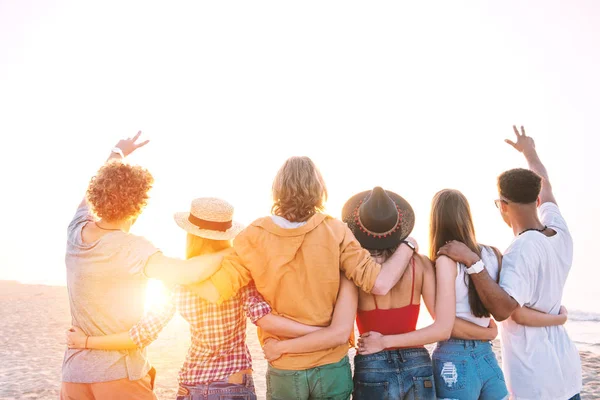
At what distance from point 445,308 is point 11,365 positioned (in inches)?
325

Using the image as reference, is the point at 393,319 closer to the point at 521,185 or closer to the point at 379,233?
the point at 379,233

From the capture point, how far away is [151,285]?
3109mm

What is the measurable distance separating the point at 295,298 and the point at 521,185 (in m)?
1.64

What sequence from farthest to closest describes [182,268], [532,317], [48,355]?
[48,355], [532,317], [182,268]

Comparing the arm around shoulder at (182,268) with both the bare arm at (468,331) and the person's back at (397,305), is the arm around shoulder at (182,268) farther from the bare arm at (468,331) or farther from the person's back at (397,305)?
the bare arm at (468,331)

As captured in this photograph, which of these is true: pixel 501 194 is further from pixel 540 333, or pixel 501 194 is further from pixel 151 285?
pixel 151 285

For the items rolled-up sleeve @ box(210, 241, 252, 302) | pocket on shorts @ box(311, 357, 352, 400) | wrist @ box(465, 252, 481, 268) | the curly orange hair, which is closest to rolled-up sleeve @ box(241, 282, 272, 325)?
rolled-up sleeve @ box(210, 241, 252, 302)

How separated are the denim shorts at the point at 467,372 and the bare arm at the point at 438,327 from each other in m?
0.16

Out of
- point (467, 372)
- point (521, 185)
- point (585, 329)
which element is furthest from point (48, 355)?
point (585, 329)

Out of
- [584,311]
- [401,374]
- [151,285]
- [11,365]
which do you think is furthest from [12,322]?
[584,311]

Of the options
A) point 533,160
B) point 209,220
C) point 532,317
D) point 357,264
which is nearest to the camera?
point 357,264

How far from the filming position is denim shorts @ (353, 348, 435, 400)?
2910 mm

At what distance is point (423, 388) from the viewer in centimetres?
292

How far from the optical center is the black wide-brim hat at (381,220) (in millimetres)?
3076
